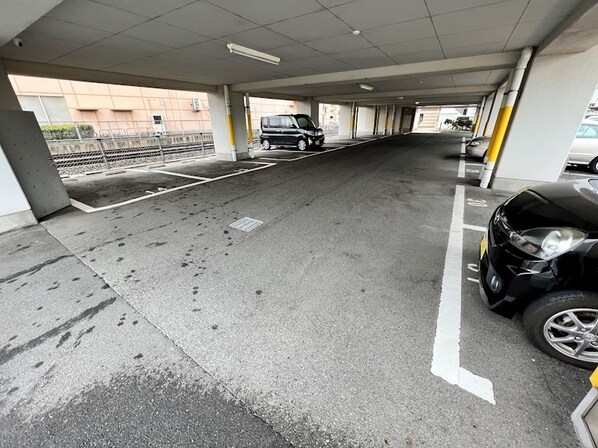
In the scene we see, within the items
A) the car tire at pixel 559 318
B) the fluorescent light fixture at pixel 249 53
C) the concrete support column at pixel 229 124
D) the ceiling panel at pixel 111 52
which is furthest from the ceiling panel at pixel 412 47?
the concrete support column at pixel 229 124

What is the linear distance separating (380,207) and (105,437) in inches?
179

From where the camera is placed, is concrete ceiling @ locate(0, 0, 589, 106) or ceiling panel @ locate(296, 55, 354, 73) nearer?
concrete ceiling @ locate(0, 0, 589, 106)

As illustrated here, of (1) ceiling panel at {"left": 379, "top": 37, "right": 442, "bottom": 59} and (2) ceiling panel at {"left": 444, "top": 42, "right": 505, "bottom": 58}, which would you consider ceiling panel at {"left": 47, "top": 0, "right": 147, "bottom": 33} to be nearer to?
(1) ceiling panel at {"left": 379, "top": 37, "right": 442, "bottom": 59}

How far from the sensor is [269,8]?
314 centimetres

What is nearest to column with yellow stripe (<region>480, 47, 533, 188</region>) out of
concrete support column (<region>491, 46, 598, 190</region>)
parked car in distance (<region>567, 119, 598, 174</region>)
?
concrete support column (<region>491, 46, 598, 190</region>)

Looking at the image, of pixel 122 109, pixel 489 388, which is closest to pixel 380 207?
pixel 489 388

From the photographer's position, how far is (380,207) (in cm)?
471

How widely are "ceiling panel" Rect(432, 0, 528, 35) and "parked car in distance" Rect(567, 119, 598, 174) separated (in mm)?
5627

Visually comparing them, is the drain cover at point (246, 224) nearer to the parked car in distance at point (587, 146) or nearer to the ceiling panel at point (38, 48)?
the ceiling panel at point (38, 48)

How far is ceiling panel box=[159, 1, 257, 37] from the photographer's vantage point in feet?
10.3

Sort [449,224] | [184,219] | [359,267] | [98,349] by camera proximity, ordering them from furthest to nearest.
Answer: [184,219]
[449,224]
[359,267]
[98,349]

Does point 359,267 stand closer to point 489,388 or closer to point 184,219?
point 489,388

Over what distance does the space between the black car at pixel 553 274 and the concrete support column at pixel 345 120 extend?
19.5 metres

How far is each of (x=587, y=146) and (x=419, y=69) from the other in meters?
5.48
